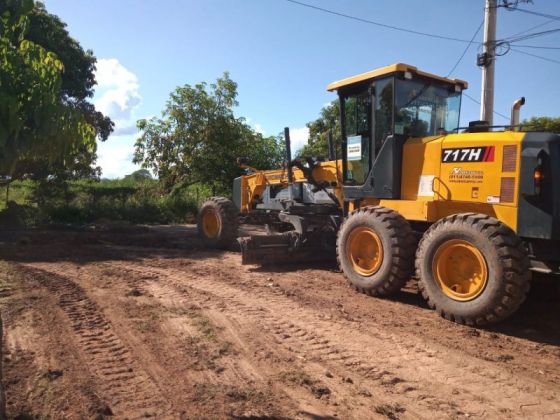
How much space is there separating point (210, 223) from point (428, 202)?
6329mm

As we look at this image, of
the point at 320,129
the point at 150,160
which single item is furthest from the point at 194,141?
the point at 320,129

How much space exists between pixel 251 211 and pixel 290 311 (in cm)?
597

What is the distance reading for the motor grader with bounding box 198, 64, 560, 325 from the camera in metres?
5.29

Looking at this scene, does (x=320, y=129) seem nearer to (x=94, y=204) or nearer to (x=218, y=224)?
(x=94, y=204)

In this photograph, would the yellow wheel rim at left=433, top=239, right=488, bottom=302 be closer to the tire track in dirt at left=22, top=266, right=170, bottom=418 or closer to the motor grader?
the motor grader

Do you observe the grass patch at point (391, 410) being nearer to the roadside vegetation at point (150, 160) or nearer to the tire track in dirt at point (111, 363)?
the tire track in dirt at point (111, 363)

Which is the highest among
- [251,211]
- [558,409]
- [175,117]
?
[175,117]

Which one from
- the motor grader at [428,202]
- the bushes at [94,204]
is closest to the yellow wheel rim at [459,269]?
the motor grader at [428,202]

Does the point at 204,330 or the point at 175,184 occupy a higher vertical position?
the point at 175,184

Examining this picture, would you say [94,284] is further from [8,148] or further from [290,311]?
[8,148]

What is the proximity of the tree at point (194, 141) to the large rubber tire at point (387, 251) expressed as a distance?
45.0ft

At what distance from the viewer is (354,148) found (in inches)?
307

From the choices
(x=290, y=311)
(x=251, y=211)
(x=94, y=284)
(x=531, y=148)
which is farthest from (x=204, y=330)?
(x=251, y=211)

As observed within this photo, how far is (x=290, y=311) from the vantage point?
5.91m
